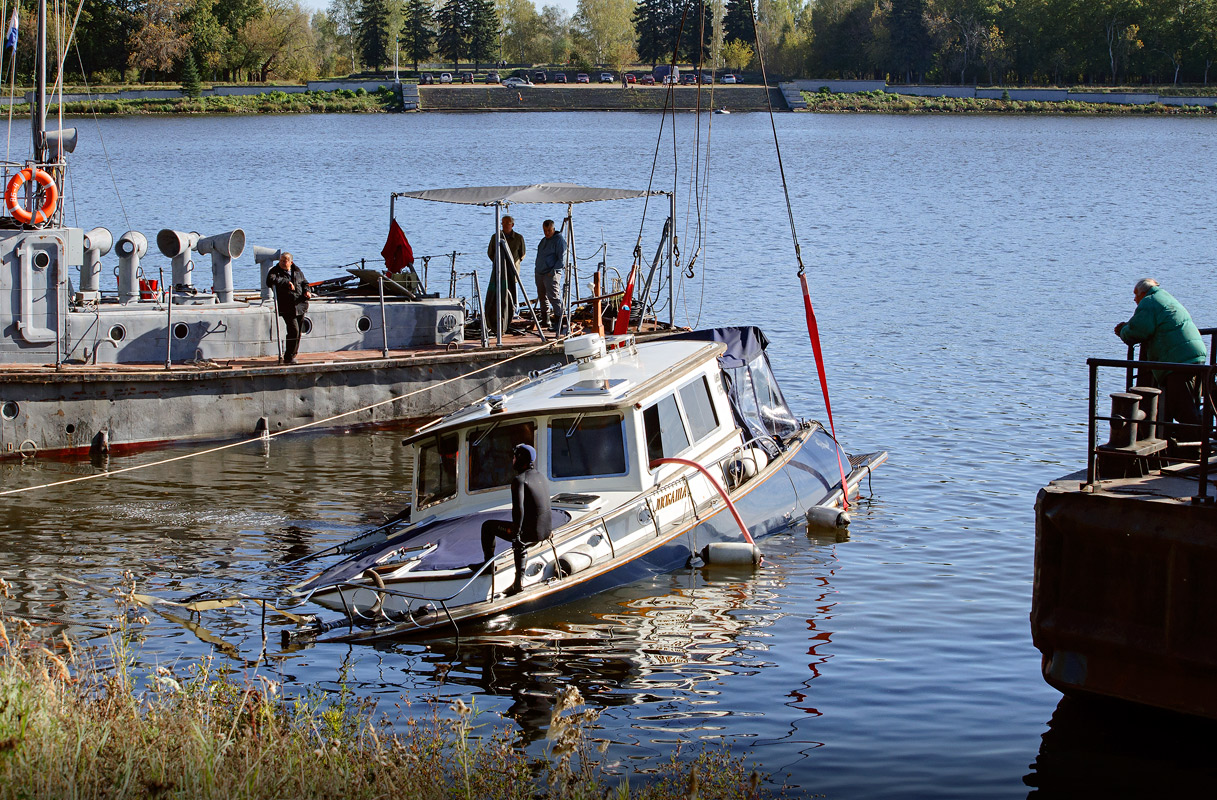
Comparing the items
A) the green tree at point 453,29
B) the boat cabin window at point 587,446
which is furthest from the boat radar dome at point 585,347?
the green tree at point 453,29

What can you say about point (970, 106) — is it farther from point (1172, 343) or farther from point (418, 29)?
point (1172, 343)

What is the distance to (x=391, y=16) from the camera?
15512 cm

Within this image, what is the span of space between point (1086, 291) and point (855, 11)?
127218mm

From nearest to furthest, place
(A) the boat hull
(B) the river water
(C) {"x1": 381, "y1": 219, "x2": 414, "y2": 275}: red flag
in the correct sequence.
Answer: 1. (B) the river water
2. (A) the boat hull
3. (C) {"x1": 381, "y1": 219, "x2": 414, "y2": 275}: red flag

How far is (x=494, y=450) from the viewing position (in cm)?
1451

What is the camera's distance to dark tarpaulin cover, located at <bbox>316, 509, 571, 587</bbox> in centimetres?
1306

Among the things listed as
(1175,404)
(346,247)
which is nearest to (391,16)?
(346,247)

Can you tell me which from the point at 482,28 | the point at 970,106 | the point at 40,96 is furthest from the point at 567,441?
the point at 482,28

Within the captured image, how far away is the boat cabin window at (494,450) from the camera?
14.3m

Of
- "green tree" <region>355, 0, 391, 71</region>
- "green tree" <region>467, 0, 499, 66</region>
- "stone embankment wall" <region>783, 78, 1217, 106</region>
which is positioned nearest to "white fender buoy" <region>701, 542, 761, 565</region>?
"stone embankment wall" <region>783, 78, 1217, 106</region>

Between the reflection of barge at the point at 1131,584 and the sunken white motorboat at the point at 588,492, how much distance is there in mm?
5013

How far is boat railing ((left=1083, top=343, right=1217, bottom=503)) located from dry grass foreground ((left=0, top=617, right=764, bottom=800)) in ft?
12.7

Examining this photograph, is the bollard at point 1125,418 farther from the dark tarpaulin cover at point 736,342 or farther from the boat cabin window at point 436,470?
the boat cabin window at point 436,470

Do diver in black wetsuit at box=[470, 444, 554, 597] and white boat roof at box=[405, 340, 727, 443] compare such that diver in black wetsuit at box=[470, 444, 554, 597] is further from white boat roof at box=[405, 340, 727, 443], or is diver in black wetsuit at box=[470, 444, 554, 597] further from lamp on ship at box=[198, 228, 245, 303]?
lamp on ship at box=[198, 228, 245, 303]
